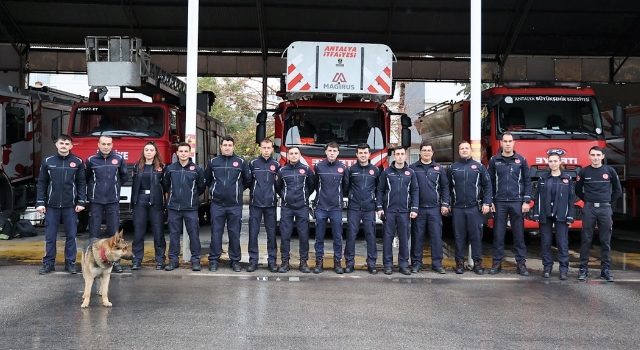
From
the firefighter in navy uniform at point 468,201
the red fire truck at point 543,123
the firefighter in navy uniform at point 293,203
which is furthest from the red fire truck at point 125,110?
the red fire truck at point 543,123

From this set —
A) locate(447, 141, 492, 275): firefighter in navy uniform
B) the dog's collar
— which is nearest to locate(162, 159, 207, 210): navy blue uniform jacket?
the dog's collar

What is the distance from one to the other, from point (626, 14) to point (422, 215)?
12.0m

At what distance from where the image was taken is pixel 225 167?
916cm

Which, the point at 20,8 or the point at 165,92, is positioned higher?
the point at 20,8

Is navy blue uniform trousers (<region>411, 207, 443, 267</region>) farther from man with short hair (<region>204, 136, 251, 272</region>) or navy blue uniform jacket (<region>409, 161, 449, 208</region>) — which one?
man with short hair (<region>204, 136, 251, 272</region>)

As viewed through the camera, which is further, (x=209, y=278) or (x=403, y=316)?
(x=209, y=278)

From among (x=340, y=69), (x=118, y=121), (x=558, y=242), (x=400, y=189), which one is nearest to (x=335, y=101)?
(x=340, y=69)

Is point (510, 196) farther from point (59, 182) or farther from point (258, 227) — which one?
point (59, 182)

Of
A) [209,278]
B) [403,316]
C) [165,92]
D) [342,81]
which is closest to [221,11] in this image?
[165,92]

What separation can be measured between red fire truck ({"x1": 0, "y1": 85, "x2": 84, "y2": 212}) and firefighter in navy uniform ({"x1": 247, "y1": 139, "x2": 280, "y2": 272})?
5473 millimetres

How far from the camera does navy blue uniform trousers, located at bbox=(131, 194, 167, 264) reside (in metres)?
9.27

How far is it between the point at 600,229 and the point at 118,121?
8777mm

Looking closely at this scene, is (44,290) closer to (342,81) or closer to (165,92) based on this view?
(342,81)

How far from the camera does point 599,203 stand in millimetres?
8906
